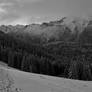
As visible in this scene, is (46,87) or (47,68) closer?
(46,87)

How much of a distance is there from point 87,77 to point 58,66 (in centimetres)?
2960

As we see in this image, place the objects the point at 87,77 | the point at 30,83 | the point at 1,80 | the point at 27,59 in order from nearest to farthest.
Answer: the point at 1,80 → the point at 30,83 → the point at 87,77 → the point at 27,59

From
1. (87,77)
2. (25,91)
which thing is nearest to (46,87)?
(25,91)

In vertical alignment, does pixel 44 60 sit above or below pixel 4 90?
below

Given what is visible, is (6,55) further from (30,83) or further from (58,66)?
(30,83)

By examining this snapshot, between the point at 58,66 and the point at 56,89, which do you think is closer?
the point at 56,89

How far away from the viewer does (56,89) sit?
15.3 meters

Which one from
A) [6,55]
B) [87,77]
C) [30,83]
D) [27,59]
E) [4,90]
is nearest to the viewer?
[4,90]

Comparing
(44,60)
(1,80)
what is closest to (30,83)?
(1,80)

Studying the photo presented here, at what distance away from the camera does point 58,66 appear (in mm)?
97062

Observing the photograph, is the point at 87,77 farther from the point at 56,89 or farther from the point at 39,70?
the point at 56,89

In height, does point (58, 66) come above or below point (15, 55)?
below

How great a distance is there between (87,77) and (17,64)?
134 feet

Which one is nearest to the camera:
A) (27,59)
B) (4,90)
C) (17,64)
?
(4,90)
